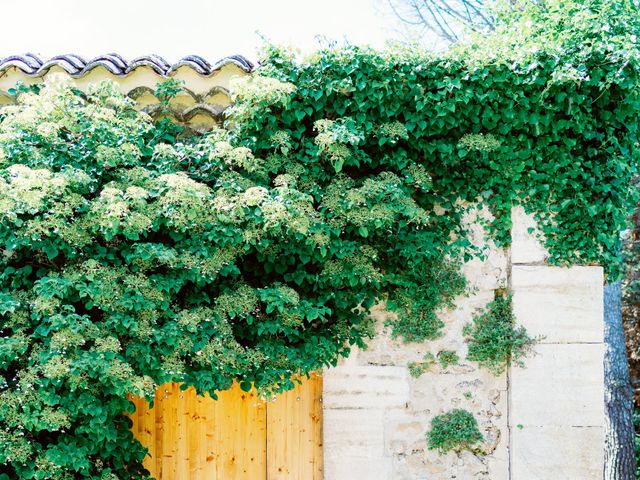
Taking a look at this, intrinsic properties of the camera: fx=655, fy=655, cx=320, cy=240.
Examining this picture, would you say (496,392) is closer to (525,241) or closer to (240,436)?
(525,241)

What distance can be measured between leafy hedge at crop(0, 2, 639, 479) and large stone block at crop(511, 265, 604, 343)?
12 cm

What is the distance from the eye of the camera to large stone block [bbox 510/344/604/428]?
150 inches

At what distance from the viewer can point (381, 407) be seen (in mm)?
3889

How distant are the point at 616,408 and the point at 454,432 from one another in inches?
169

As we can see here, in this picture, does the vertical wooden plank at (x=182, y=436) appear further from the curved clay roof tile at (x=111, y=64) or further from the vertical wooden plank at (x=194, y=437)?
the curved clay roof tile at (x=111, y=64)

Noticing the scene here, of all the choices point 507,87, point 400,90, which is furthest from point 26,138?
point 507,87

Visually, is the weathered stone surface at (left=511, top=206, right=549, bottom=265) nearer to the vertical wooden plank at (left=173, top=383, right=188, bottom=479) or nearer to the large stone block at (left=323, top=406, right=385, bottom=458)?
the large stone block at (left=323, top=406, right=385, bottom=458)

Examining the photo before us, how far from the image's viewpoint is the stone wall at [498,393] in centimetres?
380

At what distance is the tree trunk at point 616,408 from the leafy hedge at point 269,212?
4.02 meters

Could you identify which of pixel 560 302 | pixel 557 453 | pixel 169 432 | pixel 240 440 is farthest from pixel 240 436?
pixel 560 302

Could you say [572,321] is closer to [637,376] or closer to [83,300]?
[83,300]

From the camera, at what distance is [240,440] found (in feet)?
13.7

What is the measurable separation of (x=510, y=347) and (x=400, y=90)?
1.61m

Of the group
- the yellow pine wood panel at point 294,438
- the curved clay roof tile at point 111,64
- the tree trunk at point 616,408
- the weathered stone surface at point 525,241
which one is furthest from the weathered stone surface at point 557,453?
the tree trunk at point 616,408
